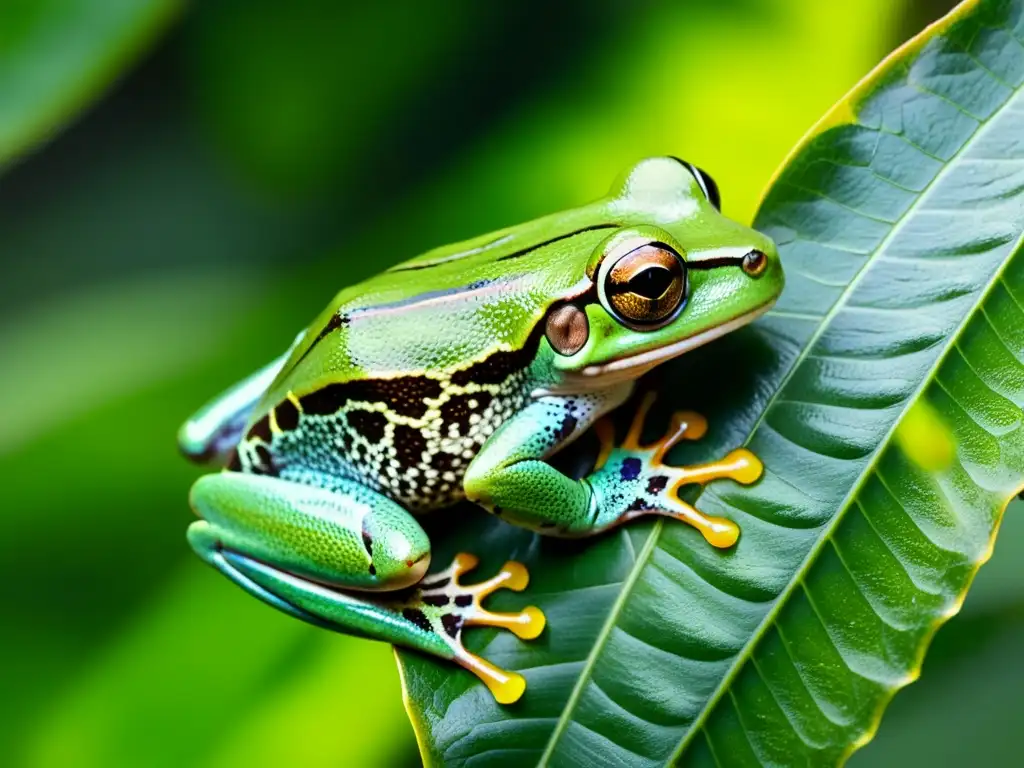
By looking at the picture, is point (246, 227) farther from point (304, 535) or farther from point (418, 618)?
point (418, 618)

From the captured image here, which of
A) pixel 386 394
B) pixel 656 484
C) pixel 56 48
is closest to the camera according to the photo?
pixel 656 484

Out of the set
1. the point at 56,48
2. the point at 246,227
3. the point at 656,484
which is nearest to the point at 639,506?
the point at 656,484

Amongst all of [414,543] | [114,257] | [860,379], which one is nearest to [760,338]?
[860,379]

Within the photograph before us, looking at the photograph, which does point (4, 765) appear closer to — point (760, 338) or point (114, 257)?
point (114, 257)

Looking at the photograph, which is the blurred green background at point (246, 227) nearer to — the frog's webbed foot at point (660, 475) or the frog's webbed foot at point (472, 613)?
the frog's webbed foot at point (472, 613)

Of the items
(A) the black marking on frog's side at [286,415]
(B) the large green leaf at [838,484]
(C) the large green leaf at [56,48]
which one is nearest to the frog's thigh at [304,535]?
(A) the black marking on frog's side at [286,415]

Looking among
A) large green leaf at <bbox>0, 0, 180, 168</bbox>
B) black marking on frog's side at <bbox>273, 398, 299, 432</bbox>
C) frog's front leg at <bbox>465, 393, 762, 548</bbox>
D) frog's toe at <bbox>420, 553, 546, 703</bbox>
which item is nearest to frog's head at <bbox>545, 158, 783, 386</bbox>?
frog's front leg at <bbox>465, 393, 762, 548</bbox>

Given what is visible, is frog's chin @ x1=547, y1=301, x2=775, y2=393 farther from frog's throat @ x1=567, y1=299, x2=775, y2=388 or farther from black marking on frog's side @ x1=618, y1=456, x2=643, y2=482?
black marking on frog's side @ x1=618, y1=456, x2=643, y2=482
